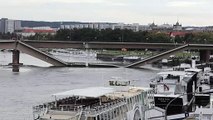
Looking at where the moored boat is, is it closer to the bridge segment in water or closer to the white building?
the bridge segment in water

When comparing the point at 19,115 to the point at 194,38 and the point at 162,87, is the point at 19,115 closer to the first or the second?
the point at 162,87

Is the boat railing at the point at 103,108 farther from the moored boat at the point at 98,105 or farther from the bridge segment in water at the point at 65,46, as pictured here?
the bridge segment in water at the point at 65,46

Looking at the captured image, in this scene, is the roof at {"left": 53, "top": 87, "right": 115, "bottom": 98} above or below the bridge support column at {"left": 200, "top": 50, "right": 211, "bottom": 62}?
above

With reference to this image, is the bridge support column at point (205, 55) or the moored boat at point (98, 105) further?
the bridge support column at point (205, 55)

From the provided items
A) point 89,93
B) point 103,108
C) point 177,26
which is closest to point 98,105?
point 103,108

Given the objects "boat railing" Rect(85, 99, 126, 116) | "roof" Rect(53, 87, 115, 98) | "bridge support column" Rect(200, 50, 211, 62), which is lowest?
"bridge support column" Rect(200, 50, 211, 62)

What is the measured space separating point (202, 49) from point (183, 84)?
45.7m

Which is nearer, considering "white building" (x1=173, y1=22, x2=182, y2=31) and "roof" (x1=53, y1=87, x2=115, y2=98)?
"roof" (x1=53, y1=87, x2=115, y2=98)

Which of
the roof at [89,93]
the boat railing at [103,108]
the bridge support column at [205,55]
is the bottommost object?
the bridge support column at [205,55]

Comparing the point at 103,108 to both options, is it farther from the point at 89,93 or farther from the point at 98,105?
the point at 89,93

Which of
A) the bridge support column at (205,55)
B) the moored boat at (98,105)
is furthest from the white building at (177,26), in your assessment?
the moored boat at (98,105)

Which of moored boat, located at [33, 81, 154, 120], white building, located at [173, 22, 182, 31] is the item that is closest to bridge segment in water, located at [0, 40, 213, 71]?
moored boat, located at [33, 81, 154, 120]

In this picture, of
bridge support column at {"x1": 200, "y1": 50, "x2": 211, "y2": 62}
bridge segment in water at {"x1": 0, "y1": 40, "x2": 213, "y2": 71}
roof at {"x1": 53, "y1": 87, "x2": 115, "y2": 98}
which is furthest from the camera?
bridge support column at {"x1": 200, "y1": 50, "x2": 211, "y2": 62}

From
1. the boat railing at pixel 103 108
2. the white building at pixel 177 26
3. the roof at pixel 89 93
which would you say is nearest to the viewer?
the boat railing at pixel 103 108
